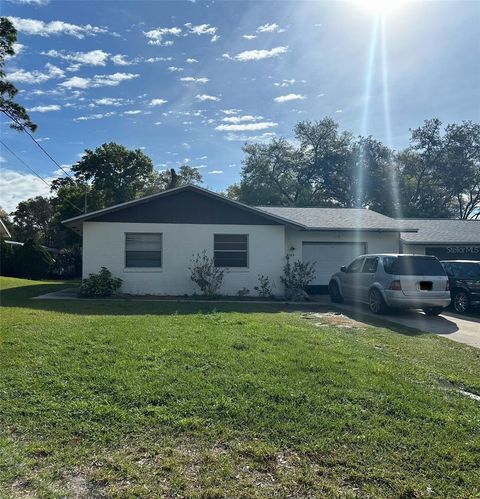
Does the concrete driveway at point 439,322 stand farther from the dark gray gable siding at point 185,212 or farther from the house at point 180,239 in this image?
the dark gray gable siding at point 185,212

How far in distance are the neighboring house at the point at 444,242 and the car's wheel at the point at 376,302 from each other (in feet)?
23.2

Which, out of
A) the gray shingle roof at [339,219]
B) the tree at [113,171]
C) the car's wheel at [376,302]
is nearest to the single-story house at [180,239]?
the gray shingle roof at [339,219]

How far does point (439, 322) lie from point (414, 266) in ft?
5.17

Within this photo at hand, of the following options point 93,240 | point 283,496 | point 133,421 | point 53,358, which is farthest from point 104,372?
point 93,240

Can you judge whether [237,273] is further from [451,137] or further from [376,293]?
[451,137]

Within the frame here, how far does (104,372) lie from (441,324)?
343 inches

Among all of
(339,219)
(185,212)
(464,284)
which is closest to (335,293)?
(464,284)

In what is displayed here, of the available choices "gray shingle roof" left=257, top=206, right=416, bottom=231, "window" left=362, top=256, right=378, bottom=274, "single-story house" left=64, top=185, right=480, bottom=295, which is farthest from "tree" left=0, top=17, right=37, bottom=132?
"window" left=362, top=256, right=378, bottom=274

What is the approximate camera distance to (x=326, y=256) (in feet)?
58.2

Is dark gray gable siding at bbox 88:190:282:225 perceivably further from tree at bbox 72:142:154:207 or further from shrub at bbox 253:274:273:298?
tree at bbox 72:142:154:207

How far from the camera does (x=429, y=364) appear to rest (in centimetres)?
623

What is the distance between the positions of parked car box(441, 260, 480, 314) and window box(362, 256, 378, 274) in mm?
3052

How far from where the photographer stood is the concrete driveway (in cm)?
898

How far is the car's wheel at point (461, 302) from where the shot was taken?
12.8 m
